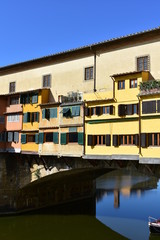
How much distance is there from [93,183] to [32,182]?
1317 centimetres

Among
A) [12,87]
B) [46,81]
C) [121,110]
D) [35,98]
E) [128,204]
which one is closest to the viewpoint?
[121,110]

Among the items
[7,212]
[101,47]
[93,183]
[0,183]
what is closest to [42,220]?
[7,212]

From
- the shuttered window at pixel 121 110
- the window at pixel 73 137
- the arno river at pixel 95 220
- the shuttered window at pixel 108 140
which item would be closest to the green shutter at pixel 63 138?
the window at pixel 73 137

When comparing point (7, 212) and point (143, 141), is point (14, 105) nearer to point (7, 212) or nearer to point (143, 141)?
point (7, 212)

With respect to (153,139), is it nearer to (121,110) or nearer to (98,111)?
(121,110)

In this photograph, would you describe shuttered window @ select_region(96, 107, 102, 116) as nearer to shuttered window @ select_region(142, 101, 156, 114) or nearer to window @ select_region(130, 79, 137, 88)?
window @ select_region(130, 79, 137, 88)

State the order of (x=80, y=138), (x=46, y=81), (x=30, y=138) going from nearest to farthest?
(x=80, y=138)
(x=30, y=138)
(x=46, y=81)

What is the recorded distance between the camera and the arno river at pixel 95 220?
27797 millimetres

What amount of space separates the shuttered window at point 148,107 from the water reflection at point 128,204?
1215 centimetres

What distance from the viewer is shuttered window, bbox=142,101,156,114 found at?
68.6ft

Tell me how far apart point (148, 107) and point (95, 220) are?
674 inches

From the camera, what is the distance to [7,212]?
104 ft

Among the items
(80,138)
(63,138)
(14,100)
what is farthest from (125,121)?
(14,100)

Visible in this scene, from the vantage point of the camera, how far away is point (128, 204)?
38562mm
